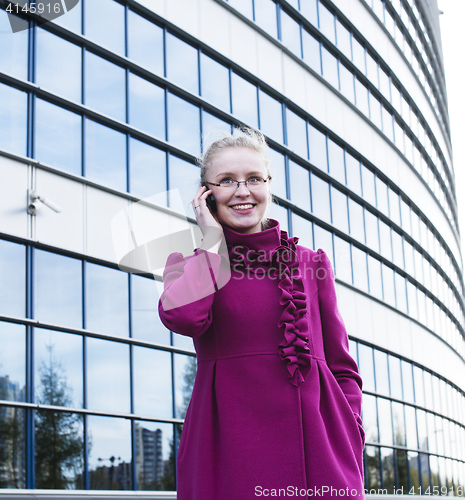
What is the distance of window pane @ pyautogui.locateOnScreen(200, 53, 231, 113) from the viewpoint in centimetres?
1416

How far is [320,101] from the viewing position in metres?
18.5

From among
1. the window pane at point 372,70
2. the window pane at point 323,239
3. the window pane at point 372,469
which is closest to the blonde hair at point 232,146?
the window pane at point 323,239

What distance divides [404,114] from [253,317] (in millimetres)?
24029

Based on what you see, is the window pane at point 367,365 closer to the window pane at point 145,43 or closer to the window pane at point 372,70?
the window pane at point 372,70

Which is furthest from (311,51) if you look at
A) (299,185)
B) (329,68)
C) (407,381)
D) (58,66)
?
(407,381)

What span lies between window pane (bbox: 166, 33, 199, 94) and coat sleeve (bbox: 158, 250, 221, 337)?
1178cm

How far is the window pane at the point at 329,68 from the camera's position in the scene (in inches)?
746

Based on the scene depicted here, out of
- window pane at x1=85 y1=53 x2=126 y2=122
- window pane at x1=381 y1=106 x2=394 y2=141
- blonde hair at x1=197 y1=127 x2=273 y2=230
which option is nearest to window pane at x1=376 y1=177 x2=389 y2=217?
window pane at x1=381 y1=106 x2=394 y2=141

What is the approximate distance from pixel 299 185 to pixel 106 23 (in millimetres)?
7021

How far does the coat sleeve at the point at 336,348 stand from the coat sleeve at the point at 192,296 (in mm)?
445

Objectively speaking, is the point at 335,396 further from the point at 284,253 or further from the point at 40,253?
the point at 40,253

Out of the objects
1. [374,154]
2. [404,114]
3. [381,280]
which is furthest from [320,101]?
[404,114]

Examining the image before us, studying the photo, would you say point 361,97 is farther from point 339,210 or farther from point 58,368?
point 58,368

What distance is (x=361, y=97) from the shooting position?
2083 centimetres
